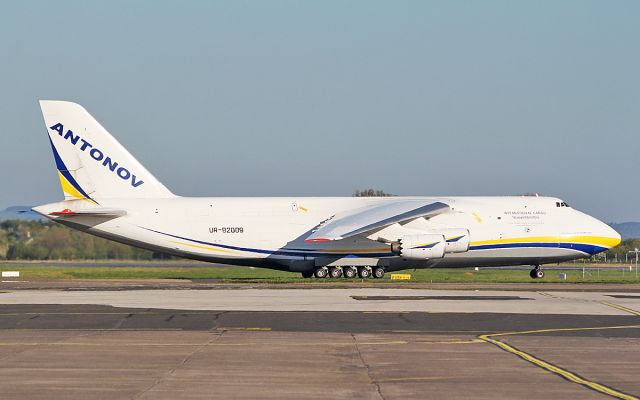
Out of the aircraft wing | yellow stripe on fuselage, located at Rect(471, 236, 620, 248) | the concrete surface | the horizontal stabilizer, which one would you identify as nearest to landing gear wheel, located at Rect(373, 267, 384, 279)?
the aircraft wing

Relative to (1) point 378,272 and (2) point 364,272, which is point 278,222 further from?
(1) point 378,272

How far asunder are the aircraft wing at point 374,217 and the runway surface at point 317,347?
9739 millimetres

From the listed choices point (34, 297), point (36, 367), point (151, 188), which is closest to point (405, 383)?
point (36, 367)

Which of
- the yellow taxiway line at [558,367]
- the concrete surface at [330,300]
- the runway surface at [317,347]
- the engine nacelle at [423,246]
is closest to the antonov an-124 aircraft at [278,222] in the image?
the engine nacelle at [423,246]

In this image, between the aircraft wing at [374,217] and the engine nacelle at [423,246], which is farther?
the engine nacelle at [423,246]

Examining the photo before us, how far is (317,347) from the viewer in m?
18.9

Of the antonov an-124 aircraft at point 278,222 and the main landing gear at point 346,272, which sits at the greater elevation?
the antonov an-124 aircraft at point 278,222

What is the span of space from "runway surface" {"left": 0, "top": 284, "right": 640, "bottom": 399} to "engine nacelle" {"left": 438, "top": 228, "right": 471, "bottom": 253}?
11.8 meters

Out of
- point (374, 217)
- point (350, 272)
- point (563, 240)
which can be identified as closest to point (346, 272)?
point (350, 272)

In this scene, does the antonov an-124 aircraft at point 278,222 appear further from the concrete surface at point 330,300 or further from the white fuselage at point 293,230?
the concrete surface at point 330,300

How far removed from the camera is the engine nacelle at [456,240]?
150 feet

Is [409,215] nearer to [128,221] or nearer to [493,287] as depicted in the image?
[493,287]

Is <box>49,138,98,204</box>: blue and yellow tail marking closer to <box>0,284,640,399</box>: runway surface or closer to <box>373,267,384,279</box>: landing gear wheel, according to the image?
<box>0,284,640,399</box>: runway surface

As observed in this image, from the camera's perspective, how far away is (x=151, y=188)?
1861 inches
